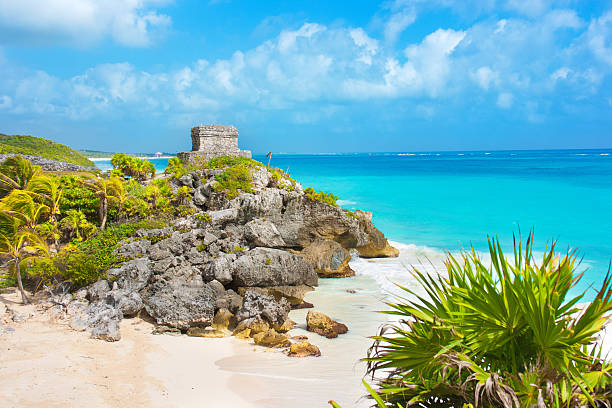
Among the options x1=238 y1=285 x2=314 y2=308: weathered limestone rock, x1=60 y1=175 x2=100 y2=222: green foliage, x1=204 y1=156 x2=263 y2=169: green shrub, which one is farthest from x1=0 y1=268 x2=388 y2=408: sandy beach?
x1=204 y1=156 x2=263 y2=169: green shrub

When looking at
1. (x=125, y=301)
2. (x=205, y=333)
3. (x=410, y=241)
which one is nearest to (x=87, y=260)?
(x=125, y=301)

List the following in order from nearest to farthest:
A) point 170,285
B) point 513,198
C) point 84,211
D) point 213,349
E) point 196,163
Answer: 1. point 213,349
2. point 170,285
3. point 84,211
4. point 196,163
5. point 513,198

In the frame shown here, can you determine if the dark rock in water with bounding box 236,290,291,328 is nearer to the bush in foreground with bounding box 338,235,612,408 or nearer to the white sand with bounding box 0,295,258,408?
the white sand with bounding box 0,295,258,408

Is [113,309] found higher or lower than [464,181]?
lower

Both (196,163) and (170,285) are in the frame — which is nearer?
(170,285)

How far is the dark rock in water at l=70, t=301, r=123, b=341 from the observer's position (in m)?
8.16

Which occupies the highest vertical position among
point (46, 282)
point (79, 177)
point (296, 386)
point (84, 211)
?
point (79, 177)

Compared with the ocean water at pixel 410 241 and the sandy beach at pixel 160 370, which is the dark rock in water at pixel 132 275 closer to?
the sandy beach at pixel 160 370

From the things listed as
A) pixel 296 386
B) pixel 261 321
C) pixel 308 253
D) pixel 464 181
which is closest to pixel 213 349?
pixel 261 321

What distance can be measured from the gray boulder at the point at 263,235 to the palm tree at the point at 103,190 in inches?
182

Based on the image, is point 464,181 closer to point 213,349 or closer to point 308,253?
point 308,253

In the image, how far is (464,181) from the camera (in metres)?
55.1

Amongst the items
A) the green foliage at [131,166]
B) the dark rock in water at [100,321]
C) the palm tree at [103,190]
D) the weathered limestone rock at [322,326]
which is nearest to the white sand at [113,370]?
the dark rock in water at [100,321]

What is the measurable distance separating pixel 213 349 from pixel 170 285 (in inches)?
91.0
